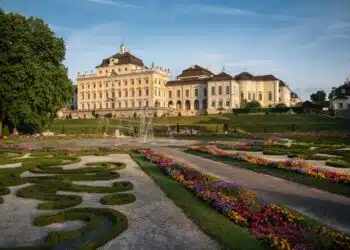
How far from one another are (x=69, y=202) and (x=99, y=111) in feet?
238

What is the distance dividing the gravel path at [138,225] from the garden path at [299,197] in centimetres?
202

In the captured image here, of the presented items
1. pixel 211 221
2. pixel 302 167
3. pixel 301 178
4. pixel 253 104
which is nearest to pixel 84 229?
pixel 211 221

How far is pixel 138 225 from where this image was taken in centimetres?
540

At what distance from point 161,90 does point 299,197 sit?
70883 millimetres

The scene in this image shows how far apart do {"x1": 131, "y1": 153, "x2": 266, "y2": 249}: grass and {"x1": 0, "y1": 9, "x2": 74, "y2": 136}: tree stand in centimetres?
1881

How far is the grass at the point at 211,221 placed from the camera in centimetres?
460

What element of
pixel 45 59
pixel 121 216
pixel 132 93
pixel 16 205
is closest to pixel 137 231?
pixel 121 216

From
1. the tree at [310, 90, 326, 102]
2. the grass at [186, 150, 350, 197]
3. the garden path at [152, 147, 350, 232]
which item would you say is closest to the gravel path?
the garden path at [152, 147, 350, 232]

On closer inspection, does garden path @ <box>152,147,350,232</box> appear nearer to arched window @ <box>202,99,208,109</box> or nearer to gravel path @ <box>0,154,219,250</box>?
gravel path @ <box>0,154,219,250</box>

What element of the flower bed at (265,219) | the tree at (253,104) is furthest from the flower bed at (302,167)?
the tree at (253,104)

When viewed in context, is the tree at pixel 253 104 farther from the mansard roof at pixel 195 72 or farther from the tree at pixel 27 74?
the tree at pixel 27 74

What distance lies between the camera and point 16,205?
258 inches

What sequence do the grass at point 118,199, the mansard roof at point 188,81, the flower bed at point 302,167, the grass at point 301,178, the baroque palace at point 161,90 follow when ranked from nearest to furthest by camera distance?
the grass at point 118,199 < the grass at point 301,178 < the flower bed at point 302,167 < the baroque palace at point 161,90 < the mansard roof at point 188,81

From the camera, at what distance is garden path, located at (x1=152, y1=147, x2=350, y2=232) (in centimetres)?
581
